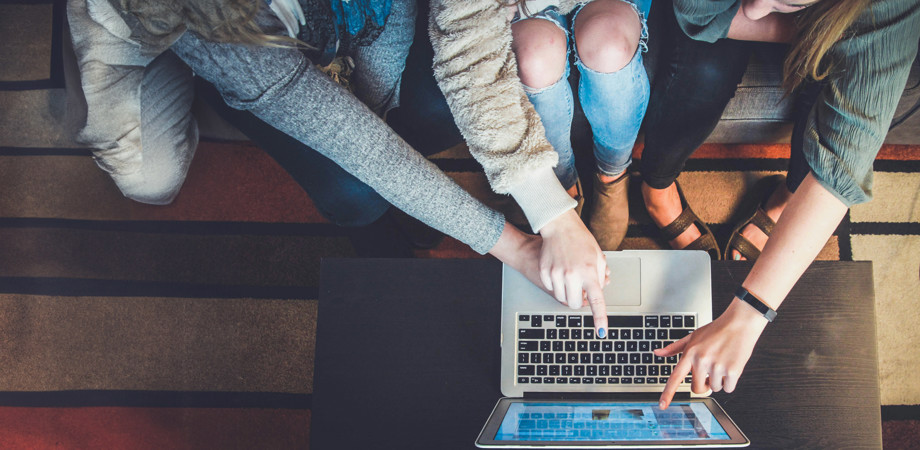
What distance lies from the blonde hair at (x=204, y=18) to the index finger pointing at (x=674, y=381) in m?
0.75

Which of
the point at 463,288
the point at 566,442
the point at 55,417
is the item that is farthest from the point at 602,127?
the point at 55,417

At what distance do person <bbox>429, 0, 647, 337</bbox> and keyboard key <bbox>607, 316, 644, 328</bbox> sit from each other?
1.8 inches

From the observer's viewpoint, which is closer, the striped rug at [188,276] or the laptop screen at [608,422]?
the laptop screen at [608,422]

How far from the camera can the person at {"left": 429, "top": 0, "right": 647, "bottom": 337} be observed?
0.79 metres

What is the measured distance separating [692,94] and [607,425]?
66 cm

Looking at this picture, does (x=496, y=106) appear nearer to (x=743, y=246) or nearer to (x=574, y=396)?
(x=574, y=396)

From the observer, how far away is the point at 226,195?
1.47m

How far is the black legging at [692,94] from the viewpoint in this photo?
0.98 m

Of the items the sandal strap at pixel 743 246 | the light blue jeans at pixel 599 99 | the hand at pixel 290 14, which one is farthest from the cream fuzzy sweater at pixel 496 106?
the sandal strap at pixel 743 246

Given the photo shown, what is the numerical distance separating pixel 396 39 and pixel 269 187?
27.7 inches

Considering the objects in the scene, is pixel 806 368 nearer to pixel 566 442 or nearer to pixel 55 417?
pixel 566 442

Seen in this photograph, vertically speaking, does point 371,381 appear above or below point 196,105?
below

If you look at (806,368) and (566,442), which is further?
(806,368)

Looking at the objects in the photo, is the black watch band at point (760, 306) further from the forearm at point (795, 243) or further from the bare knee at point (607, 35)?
the bare knee at point (607, 35)
